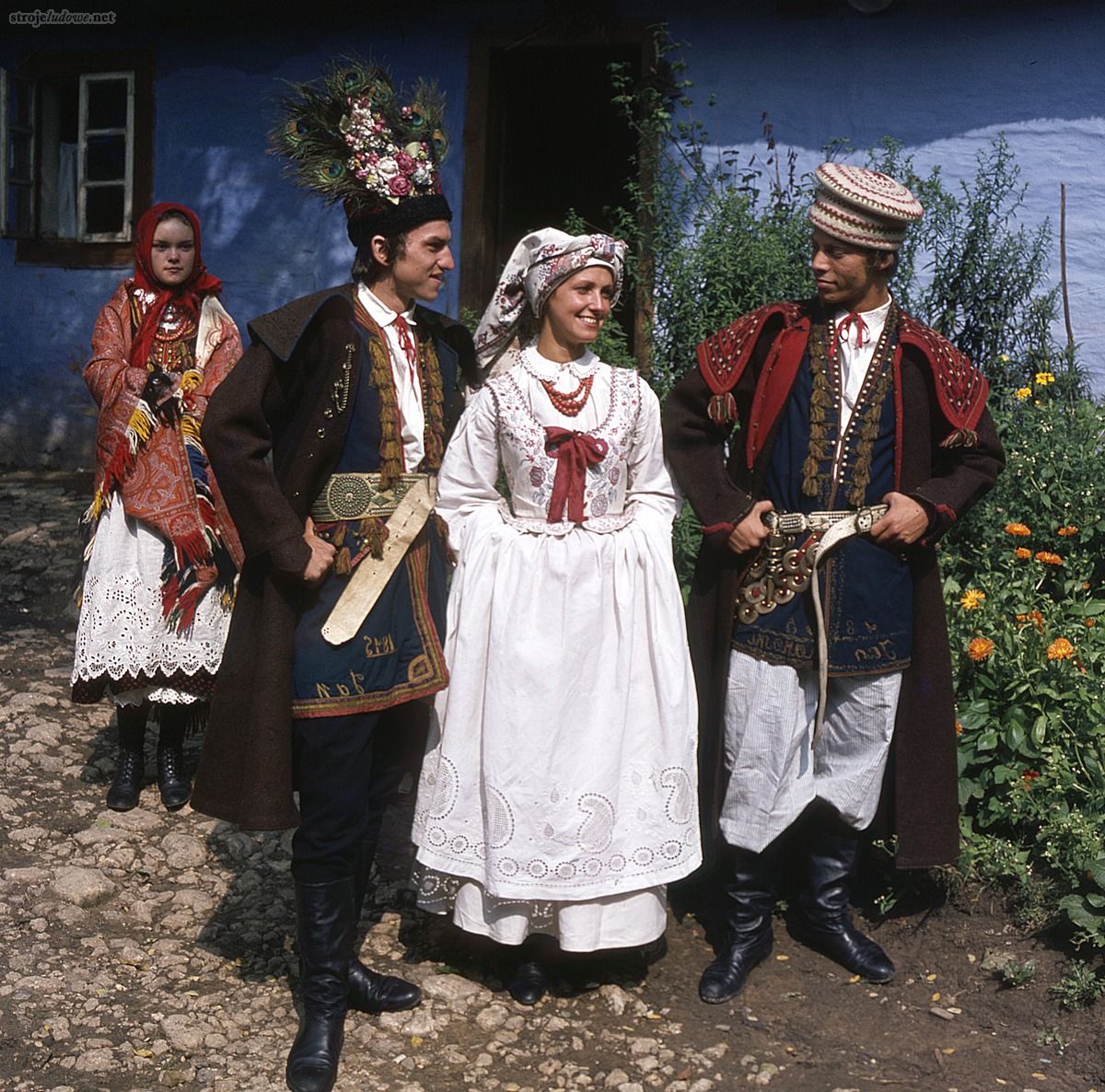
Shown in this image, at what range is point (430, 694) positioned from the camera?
10.4ft

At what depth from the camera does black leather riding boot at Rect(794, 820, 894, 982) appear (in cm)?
354

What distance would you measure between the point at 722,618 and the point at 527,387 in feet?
2.61

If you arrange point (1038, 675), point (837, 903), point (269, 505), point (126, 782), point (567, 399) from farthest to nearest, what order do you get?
point (126, 782)
point (1038, 675)
point (837, 903)
point (567, 399)
point (269, 505)

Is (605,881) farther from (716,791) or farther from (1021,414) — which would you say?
(1021,414)

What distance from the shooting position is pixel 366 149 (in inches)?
121

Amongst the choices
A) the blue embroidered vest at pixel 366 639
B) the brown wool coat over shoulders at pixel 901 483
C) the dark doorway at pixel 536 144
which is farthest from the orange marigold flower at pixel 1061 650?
the dark doorway at pixel 536 144

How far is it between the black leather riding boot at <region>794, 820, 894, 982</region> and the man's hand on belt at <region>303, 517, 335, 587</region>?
1.53 meters

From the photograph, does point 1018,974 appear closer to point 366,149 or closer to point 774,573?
point 774,573

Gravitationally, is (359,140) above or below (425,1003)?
above

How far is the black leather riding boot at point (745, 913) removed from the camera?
346 centimetres

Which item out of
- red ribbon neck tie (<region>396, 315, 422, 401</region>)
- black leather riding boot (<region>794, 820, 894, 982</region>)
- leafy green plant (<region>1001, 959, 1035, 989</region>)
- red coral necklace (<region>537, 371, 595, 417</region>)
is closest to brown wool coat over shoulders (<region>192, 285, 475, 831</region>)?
red ribbon neck tie (<region>396, 315, 422, 401</region>)

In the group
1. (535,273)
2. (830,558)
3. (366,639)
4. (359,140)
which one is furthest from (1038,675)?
(359,140)

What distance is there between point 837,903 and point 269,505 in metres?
1.89

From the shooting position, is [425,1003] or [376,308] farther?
[425,1003]
